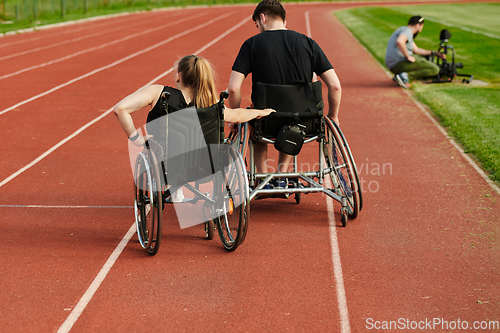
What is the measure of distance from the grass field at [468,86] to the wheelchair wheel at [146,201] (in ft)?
13.0

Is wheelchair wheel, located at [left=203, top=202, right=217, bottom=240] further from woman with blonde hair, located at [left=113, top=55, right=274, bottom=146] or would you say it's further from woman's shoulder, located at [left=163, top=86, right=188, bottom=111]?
woman's shoulder, located at [left=163, top=86, right=188, bottom=111]

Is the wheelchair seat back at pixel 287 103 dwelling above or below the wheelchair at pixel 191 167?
above

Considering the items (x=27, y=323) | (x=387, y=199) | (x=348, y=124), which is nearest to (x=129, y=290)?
(x=27, y=323)

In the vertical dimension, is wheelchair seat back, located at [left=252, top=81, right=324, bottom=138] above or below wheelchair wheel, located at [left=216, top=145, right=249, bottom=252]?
above

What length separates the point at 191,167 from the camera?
14.4 feet

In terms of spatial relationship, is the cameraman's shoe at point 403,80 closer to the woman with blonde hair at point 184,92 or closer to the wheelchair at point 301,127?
the wheelchair at point 301,127

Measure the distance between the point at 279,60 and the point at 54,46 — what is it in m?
16.9

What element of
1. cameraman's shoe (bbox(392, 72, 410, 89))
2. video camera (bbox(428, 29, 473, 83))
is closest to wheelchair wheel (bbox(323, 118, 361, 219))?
cameraman's shoe (bbox(392, 72, 410, 89))

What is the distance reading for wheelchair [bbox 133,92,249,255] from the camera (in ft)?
13.8

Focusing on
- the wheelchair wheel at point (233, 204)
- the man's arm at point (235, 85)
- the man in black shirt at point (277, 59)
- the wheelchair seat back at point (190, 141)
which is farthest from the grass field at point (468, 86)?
→ the wheelchair seat back at point (190, 141)

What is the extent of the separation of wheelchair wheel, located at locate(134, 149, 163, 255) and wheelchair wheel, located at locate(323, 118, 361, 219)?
1.60 m

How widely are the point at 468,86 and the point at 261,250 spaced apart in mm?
8864

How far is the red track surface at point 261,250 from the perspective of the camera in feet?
12.1

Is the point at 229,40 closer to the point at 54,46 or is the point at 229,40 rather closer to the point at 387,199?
the point at 54,46
